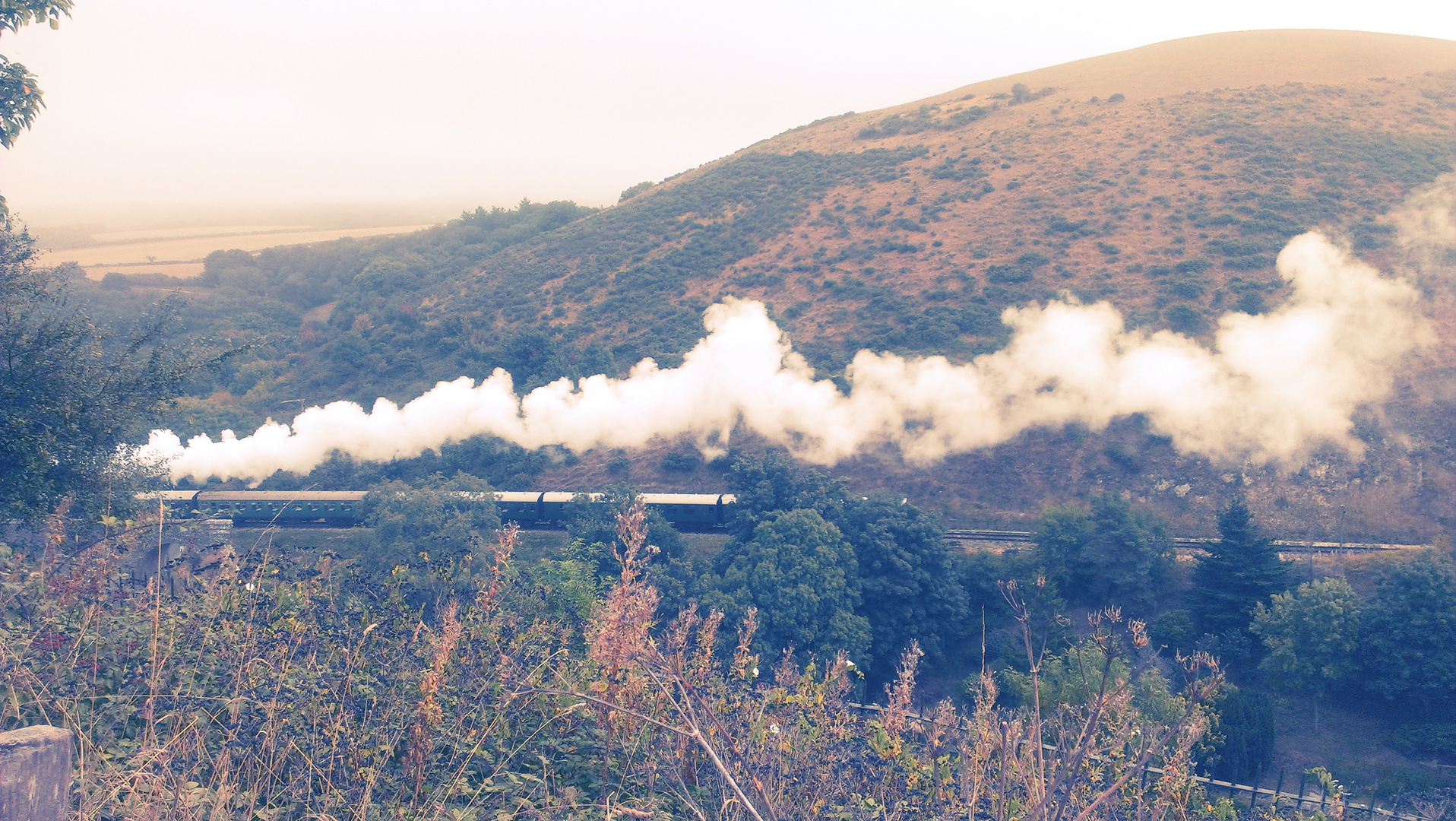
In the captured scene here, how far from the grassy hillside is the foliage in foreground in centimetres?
2665

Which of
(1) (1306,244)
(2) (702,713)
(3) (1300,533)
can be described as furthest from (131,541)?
(1) (1306,244)

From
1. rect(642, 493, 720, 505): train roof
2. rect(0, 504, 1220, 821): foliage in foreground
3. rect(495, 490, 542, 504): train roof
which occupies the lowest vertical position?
rect(642, 493, 720, 505): train roof

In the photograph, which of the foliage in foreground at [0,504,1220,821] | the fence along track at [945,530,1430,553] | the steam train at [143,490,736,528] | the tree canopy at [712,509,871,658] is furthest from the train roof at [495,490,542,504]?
the foliage in foreground at [0,504,1220,821]

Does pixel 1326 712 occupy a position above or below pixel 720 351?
below

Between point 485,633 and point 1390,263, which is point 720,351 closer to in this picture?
point 485,633

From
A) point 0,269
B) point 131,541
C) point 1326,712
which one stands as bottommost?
point 1326,712

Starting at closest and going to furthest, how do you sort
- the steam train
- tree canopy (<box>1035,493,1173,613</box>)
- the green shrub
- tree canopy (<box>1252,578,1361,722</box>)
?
the green shrub
tree canopy (<box>1252,578,1361,722</box>)
tree canopy (<box>1035,493,1173,613</box>)
the steam train

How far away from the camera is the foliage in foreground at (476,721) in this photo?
5.07 metres

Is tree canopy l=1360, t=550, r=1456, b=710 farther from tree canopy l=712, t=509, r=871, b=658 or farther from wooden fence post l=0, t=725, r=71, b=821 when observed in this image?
wooden fence post l=0, t=725, r=71, b=821

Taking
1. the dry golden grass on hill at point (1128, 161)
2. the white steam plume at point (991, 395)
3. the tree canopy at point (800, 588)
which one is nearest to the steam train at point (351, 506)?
the white steam plume at point (991, 395)

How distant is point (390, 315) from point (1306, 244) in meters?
55.3

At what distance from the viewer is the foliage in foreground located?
5.07 metres

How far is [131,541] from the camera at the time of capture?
7.43 meters

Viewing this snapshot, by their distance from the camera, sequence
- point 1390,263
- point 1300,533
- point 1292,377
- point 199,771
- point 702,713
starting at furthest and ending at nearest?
point 1390,263
point 1292,377
point 1300,533
point 702,713
point 199,771
